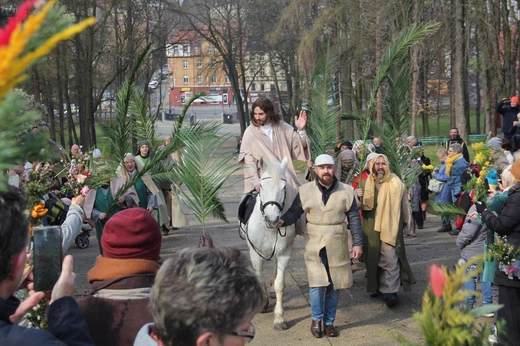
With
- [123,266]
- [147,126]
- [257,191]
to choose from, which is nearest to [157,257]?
[123,266]

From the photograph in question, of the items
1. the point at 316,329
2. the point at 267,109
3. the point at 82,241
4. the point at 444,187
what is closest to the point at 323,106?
the point at 267,109

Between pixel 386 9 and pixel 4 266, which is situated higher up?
pixel 386 9

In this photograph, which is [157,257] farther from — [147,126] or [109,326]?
[147,126]

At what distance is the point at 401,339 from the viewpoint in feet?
6.20

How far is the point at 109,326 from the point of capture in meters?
2.98

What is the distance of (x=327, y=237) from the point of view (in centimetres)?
702

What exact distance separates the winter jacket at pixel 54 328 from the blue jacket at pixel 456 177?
35.5ft

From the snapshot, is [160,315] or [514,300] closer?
[160,315]

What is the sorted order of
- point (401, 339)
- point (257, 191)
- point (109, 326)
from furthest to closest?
point (257, 191) < point (109, 326) < point (401, 339)

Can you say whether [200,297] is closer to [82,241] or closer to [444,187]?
[82,241]

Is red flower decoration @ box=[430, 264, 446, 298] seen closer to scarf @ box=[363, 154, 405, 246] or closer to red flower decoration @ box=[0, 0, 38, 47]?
red flower decoration @ box=[0, 0, 38, 47]

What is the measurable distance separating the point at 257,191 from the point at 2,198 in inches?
217

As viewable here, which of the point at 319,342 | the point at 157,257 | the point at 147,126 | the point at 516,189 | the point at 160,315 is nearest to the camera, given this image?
the point at 160,315

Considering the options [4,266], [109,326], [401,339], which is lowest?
[109,326]
